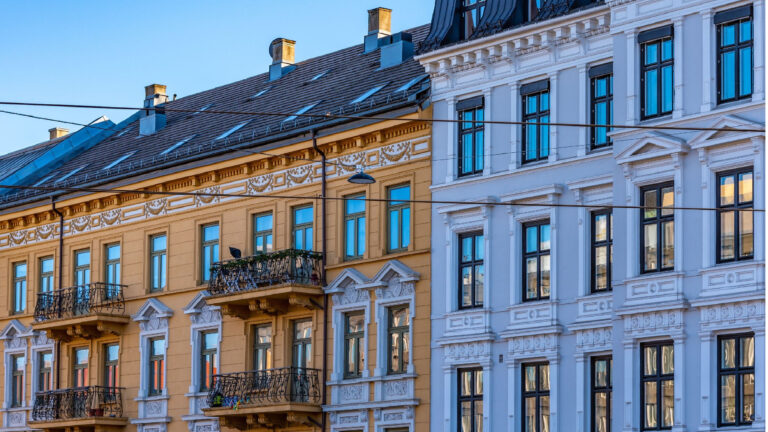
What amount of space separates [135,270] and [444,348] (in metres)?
12.1

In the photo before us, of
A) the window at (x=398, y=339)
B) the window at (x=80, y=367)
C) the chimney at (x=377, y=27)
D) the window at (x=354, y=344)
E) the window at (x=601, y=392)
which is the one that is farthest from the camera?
the window at (x=80, y=367)

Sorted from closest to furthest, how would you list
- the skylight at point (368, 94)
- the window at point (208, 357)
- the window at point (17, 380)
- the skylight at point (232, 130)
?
the skylight at point (368, 94) → the window at point (208, 357) → the skylight at point (232, 130) → the window at point (17, 380)

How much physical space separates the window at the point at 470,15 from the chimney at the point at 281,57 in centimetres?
1299

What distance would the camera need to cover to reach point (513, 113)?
37406 mm

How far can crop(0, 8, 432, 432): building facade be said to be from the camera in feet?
131

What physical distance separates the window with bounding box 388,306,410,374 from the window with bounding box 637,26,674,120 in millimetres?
8567

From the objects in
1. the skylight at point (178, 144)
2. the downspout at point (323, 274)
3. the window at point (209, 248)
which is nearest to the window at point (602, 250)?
the downspout at point (323, 274)

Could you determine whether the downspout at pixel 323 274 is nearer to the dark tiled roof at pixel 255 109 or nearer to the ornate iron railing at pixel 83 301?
the dark tiled roof at pixel 255 109

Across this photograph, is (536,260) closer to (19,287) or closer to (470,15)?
(470,15)

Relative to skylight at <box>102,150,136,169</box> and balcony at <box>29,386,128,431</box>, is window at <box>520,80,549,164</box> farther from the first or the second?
skylight at <box>102,150,136,169</box>

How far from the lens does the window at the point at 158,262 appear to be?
4647cm

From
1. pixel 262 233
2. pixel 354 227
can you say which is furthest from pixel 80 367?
pixel 354 227

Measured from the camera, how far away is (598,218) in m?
35.7

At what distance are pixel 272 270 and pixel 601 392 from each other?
380 inches
